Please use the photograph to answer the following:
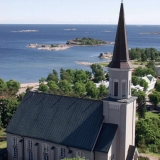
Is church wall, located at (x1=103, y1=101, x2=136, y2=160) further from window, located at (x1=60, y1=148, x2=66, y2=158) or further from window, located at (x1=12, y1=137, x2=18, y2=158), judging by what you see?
window, located at (x1=12, y1=137, x2=18, y2=158)

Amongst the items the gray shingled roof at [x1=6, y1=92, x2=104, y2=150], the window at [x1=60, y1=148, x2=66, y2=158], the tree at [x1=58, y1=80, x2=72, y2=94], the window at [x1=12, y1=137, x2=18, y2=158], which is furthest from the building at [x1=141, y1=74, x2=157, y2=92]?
the window at [x1=60, y1=148, x2=66, y2=158]

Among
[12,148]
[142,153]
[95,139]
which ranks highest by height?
[95,139]

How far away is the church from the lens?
30.7m

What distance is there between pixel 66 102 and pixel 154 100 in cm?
3692

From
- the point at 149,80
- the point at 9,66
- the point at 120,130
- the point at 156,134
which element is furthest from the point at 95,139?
the point at 9,66

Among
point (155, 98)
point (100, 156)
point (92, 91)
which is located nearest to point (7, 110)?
point (100, 156)

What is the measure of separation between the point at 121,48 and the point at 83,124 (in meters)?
8.80

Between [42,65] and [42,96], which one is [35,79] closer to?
[42,65]

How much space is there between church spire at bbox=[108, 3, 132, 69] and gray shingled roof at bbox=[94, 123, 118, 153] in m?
6.14

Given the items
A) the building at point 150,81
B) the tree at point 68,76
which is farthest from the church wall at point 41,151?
the building at point 150,81

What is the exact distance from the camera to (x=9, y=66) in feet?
425

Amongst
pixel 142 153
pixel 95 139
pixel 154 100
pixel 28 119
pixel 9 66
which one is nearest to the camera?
pixel 95 139

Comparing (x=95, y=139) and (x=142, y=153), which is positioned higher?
(x=95, y=139)

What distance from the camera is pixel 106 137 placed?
1221 inches
